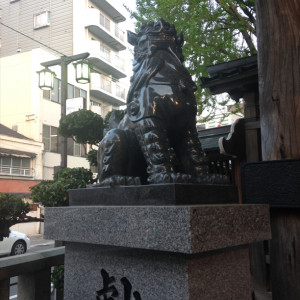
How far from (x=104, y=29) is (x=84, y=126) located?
20681 mm

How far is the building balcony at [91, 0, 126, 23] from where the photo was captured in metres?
25.0

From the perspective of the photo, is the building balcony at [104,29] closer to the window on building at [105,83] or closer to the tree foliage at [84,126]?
the window on building at [105,83]

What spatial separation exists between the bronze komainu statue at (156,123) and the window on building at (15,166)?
1689cm

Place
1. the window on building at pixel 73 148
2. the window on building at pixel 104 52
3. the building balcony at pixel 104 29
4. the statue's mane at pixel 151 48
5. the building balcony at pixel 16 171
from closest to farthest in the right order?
the statue's mane at pixel 151 48, the building balcony at pixel 16 171, the window on building at pixel 73 148, the building balcony at pixel 104 29, the window on building at pixel 104 52

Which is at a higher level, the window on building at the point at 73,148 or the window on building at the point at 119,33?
the window on building at the point at 119,33

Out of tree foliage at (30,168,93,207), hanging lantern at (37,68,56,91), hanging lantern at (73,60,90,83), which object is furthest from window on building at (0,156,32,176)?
tree foliage at (30,168,93,207)

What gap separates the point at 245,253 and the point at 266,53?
150 centimetres

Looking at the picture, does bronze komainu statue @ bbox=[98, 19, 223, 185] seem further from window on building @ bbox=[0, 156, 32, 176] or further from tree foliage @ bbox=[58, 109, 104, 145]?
window on building @ bbox=[0, 156, 32, 176]

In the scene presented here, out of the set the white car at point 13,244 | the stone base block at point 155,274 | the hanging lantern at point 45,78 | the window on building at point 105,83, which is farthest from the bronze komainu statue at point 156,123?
the window on building at point 105,83

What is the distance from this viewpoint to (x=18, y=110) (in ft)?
62.7

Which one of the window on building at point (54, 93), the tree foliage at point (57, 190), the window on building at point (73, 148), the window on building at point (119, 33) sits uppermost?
the window on building at point (119, 33)

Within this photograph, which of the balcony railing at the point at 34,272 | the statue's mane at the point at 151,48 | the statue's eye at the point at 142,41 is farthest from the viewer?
the balcony railing at the point at 34,272

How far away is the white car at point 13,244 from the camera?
11.1 meters

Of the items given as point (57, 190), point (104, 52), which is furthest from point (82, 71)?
point (104, 52)
